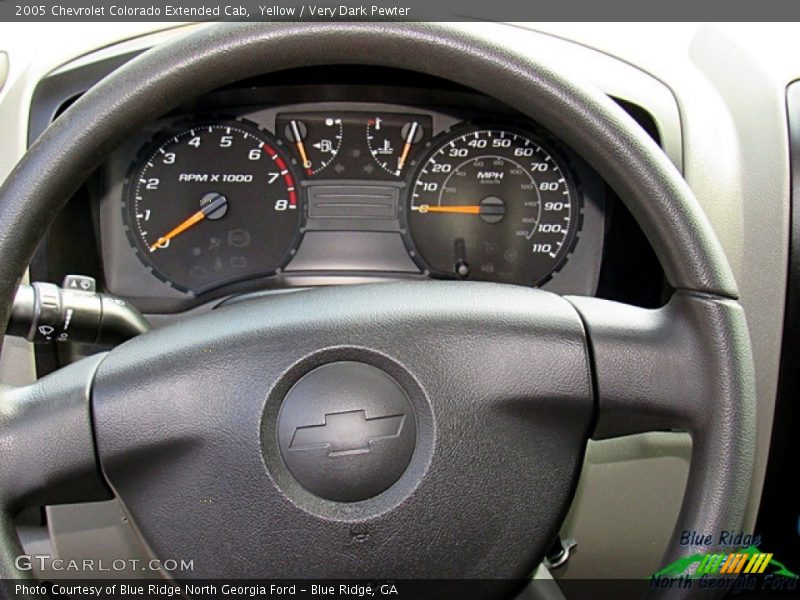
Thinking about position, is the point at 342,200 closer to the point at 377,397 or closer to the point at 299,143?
the point at 299,143

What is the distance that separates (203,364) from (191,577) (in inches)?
8.1

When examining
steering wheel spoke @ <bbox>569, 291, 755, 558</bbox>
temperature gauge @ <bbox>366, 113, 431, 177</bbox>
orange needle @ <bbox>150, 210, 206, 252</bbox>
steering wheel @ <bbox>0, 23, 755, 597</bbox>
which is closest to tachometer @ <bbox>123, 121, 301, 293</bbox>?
orange needle @ <bbox>150, 210, 206, 252</bbox>

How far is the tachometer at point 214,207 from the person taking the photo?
5.37 ft

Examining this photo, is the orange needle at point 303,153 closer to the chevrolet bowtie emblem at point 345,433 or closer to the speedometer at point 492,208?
the speedometer at point 492,208

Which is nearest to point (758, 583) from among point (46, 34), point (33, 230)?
point (33, 230)

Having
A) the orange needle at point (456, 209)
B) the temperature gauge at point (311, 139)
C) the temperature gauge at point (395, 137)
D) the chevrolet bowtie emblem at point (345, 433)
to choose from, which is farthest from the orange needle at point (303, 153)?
the chevrolet bowtie emblem at point (345, 433)

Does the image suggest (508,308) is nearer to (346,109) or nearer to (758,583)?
(346,109)

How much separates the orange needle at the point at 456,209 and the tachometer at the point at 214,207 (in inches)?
9.2

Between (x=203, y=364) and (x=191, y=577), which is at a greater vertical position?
(x=203, y=364)

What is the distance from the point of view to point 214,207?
1.67 metres

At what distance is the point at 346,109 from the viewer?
65.3 inches

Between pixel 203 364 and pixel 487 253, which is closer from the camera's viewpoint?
pixel 203 364

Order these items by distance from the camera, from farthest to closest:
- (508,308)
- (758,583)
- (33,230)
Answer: (758,583) → (508,308) → (33,230)

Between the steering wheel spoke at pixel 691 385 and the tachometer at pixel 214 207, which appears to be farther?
the tachometer at pixel 214 207
